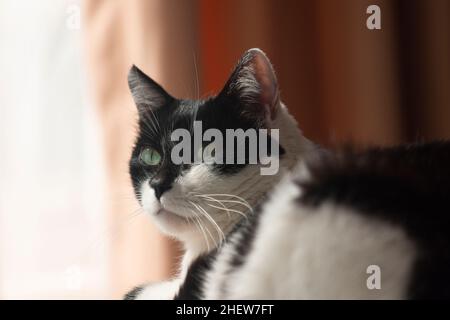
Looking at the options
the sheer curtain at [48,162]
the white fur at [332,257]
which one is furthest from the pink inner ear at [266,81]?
the sheer curtain at [48,162]

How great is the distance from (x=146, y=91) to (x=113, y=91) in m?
0.20

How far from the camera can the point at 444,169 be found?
619 mm

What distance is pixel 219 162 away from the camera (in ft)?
2.66

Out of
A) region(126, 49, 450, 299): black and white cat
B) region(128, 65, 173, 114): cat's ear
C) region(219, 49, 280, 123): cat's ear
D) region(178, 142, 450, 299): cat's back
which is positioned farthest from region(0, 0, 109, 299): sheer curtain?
region(178, 142, 450, 299): cat's back

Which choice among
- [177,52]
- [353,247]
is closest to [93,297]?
[177,52]

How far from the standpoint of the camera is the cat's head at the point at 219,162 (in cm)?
80

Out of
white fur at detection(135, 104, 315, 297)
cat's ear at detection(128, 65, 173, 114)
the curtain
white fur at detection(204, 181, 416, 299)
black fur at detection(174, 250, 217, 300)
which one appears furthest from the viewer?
the curtain

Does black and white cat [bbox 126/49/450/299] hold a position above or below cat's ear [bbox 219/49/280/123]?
below

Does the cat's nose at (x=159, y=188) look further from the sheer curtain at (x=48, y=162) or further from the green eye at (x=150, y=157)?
the sheer curtain at (x=48, y=162)

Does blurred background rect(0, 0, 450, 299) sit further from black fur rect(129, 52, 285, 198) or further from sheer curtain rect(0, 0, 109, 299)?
black fur rect(129, 52, 285, 198)

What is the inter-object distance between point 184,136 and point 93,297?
1.65ft

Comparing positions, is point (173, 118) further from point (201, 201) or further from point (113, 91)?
point (113, 91)

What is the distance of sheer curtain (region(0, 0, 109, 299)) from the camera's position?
45.3 inches

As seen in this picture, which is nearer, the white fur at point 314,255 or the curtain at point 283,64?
the white fur at point 314,255
